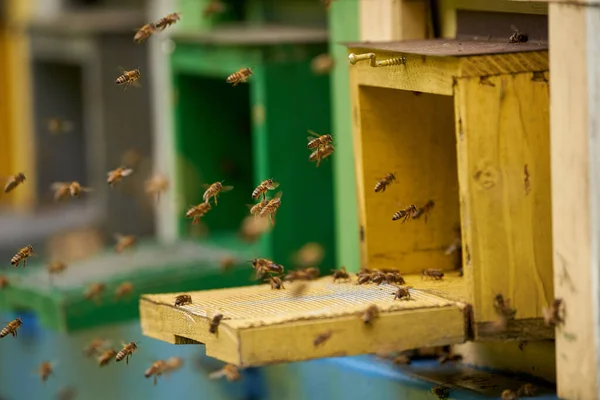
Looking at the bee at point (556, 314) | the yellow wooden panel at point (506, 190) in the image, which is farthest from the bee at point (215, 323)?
the bee at point (556, 314)

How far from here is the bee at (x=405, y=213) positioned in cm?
548

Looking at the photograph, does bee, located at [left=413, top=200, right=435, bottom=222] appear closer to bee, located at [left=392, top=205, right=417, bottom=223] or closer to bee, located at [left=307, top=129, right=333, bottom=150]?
bee, located at [left=392, top=205, right=417, bottom=223]

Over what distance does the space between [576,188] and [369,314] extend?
74 centimetres

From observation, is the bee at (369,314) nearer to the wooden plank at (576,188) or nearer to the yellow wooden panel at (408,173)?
the wooden plank at (576,188)

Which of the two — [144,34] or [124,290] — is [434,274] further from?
[124,290]

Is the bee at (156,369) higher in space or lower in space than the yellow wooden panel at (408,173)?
lower

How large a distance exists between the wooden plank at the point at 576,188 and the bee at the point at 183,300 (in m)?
1.23

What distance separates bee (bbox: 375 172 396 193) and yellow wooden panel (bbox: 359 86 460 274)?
0.04 metres

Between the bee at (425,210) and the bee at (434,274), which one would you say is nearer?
the bee at (434,274)

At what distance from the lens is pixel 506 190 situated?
4.84 meters

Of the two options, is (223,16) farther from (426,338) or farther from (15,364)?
(426,338)

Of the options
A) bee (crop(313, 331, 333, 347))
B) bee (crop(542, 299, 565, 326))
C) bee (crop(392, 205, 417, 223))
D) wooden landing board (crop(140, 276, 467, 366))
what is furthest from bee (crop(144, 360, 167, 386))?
bee (crop(542, 299, 565, 326))

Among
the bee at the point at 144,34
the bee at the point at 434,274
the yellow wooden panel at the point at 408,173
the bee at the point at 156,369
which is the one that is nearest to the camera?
the bee at the point at 434,274

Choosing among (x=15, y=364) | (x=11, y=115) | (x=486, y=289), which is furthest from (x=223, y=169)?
(x=11, y=115)
